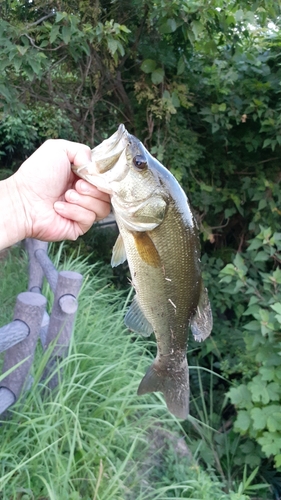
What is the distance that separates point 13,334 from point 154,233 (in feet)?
3.28

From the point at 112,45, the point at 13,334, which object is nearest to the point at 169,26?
the point at 112,45

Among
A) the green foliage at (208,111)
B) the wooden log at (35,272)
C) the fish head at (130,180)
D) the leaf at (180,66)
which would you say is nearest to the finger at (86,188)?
the fish head at (130,180)

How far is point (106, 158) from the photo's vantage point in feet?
4.18

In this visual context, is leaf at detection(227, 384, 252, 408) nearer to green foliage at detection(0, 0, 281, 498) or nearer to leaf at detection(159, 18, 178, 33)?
green foliage at detection(0, 0, 281, 498)

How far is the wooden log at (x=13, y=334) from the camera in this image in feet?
6.41

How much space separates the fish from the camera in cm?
126

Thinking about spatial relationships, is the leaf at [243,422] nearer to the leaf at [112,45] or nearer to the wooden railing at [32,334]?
the wooden railing at [32,334]

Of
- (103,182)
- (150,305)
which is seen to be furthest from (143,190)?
(150,305)

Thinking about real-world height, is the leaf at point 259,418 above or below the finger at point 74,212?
below

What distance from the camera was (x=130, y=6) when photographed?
3.16m

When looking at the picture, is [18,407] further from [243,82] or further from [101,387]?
[243,82]

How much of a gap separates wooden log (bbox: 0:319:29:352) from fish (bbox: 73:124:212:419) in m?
0.79

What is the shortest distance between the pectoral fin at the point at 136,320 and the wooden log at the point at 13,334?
0.75 m

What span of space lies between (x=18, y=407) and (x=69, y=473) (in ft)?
1.33
